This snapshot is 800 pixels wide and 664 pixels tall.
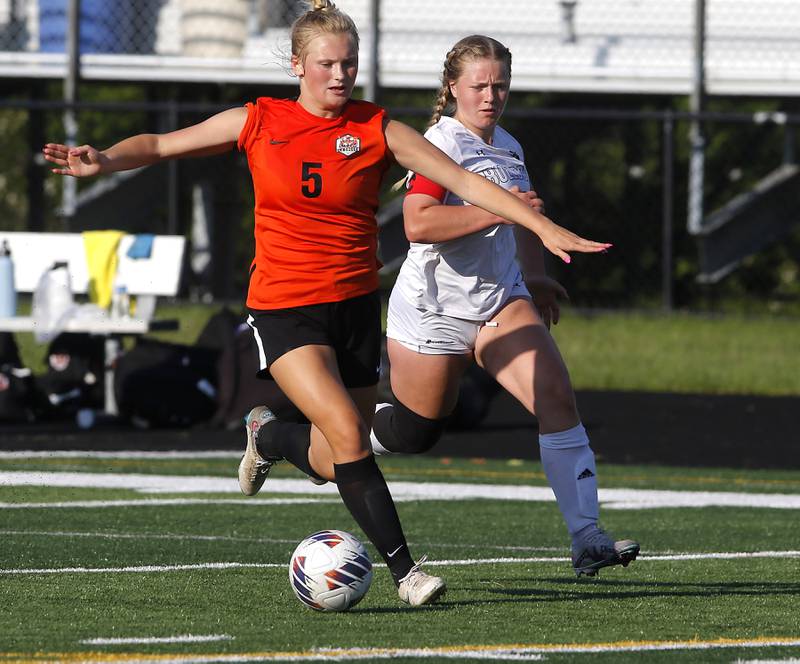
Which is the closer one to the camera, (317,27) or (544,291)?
(317,27)

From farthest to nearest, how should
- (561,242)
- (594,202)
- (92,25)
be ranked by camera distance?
(594,202)
(92,25)
(561,242)

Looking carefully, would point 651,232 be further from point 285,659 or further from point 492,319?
point 285,659

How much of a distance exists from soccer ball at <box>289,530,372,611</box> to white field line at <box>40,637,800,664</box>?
→ 0.70 m

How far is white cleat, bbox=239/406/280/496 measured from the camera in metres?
7.22

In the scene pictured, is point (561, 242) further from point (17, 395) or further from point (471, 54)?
point (17, 395)

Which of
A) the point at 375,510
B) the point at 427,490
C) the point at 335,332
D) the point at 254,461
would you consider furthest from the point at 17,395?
the point at 375,510

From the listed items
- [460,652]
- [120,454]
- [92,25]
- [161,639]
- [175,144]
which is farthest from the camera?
[92,25]

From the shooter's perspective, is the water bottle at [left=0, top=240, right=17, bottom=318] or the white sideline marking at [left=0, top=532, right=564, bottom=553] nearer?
the white sideline marking at [left=0, top=532, right=564, bottom=553]

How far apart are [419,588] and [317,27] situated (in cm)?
191

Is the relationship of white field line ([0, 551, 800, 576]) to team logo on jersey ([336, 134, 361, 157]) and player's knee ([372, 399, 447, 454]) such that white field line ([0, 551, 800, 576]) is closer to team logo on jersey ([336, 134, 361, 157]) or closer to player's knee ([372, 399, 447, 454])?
player's knee ([372, 399, 447, 454])

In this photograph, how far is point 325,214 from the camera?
616 cm

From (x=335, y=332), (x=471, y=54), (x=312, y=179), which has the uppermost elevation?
(x=471, y=54)

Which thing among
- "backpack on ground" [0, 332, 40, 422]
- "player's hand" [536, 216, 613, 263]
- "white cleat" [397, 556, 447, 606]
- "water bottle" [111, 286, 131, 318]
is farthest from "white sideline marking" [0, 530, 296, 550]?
"water bottle" [111, 286, 131, 318]

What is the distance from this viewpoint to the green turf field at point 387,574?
5.30 meters
